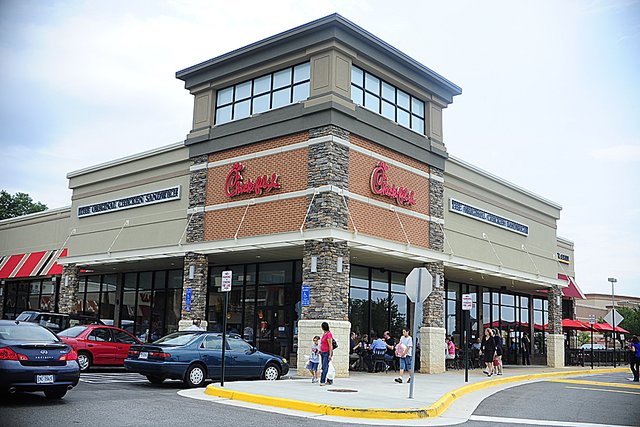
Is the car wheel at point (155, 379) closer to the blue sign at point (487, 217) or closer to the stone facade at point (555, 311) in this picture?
the blue sign at point (487, 217)

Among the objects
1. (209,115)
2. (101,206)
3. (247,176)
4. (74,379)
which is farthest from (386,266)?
(74,379)

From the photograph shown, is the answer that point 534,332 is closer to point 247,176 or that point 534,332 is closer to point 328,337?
point 247,176

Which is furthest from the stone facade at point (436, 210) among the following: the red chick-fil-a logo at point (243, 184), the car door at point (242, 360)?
the car door at point (242, 360)

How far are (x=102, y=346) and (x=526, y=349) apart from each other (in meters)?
25.1

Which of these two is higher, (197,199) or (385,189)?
(385,189)

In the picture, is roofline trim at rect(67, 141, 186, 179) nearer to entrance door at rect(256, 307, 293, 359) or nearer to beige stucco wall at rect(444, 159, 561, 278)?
entrance door at rect(256, 307, 293, 359)

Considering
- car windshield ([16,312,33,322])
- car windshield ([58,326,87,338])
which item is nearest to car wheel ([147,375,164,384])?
car windshield ([58,326,87,338])

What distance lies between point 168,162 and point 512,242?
16952 millimetres

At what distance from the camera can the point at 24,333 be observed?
1350 centimetres

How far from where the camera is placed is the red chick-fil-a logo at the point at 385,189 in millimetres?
24797

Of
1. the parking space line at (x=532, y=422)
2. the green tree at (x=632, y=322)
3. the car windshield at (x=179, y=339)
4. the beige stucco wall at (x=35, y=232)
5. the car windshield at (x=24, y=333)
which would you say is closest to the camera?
the parking space line at (x=532, y=422)

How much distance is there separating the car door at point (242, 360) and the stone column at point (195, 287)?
7064 millimetres

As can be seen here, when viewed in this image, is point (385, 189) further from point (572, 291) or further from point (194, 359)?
point (572, 291)

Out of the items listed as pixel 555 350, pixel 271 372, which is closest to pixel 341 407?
pixel 271 372
